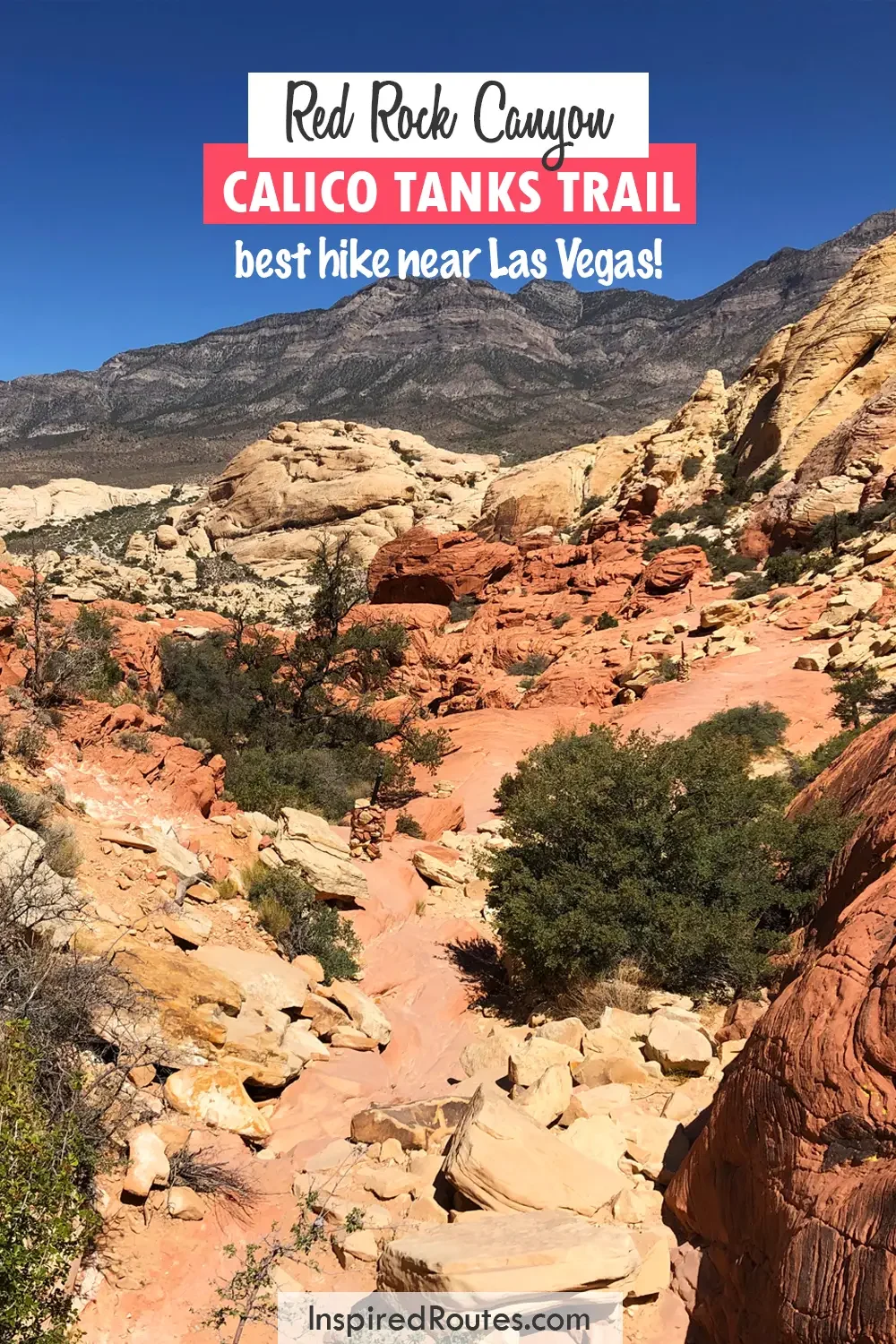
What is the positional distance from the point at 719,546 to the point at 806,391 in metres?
8.40

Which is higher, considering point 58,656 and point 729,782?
point 58,656

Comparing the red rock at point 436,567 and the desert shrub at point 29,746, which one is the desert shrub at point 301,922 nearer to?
the desert shrub at point 29,746

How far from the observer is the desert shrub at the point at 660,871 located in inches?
265

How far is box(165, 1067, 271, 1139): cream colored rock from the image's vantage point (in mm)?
5195

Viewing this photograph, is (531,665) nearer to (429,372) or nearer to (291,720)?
(291,720)

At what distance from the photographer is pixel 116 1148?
4.55 meters

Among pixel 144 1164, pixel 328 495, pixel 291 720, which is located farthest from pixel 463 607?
pixel 144 1164

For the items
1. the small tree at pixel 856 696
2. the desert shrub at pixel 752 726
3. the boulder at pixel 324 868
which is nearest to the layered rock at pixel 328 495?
the desert shrub at pixel 752 726

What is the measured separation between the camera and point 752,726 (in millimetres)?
14758

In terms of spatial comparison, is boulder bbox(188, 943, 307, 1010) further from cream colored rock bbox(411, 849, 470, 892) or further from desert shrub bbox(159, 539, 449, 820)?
desert shrub bbox(159, 539, 449, 820)

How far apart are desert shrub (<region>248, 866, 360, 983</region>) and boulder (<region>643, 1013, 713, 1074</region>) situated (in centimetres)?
360

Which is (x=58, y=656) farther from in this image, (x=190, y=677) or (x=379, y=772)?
(x=379, y=772)

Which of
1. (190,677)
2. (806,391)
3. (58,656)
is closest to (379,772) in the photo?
(190,677)

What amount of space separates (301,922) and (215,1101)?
Result: 3.19 meters
